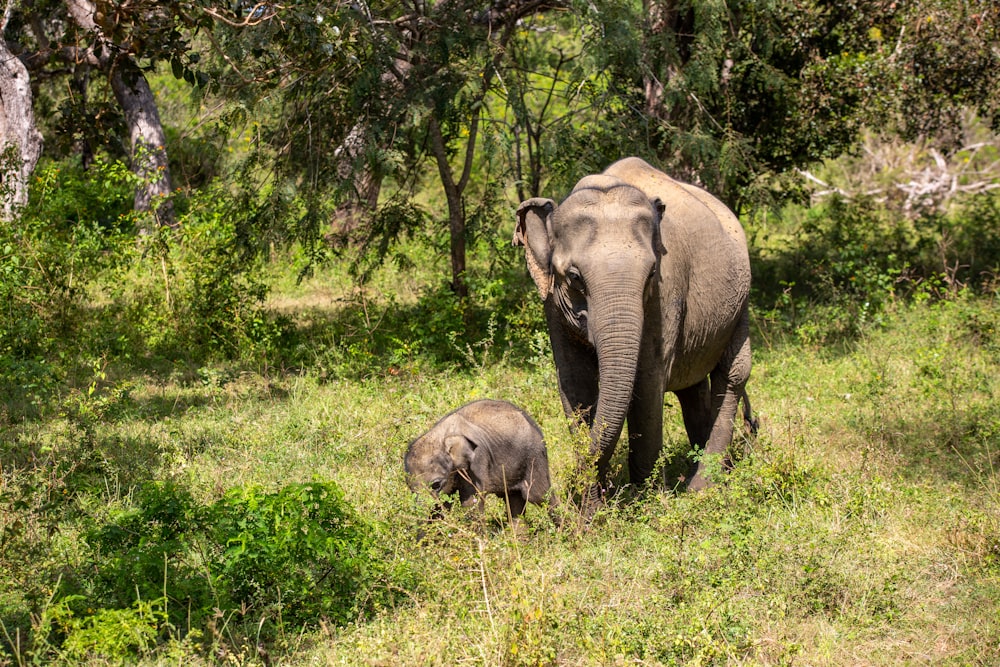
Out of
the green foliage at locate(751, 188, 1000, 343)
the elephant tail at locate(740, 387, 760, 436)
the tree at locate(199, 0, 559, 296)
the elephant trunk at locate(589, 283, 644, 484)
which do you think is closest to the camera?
the elephant trunk at locate(589, 283, 644, 484)

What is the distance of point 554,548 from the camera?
6395 mm

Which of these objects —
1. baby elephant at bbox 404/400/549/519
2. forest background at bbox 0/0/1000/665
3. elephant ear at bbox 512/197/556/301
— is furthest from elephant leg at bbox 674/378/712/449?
elephant ear at bbox 512/197/556/301

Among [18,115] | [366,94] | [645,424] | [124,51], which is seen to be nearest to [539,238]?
[645,424]

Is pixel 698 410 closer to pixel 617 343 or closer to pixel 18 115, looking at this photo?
pixel 617 343

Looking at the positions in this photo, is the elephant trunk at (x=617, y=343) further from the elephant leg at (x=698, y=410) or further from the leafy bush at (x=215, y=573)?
the elephant leg at (x=698, y=410)

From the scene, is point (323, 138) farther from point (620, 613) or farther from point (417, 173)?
point (620, 613)

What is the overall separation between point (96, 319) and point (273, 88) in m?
3.51

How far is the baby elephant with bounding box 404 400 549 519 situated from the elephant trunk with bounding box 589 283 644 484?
0.64 metres

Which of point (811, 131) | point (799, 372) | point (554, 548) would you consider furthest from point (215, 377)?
point (811, 131)

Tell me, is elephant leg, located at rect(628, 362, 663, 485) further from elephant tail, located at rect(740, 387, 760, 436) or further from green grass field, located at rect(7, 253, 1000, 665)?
elephant tail, located at rect(740, 387, 760, 436)

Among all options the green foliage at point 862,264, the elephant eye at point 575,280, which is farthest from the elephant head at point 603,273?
the green foliage at point 862,264

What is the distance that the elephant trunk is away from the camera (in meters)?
6.31

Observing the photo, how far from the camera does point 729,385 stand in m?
8.08

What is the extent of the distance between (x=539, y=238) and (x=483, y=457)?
149 cm
